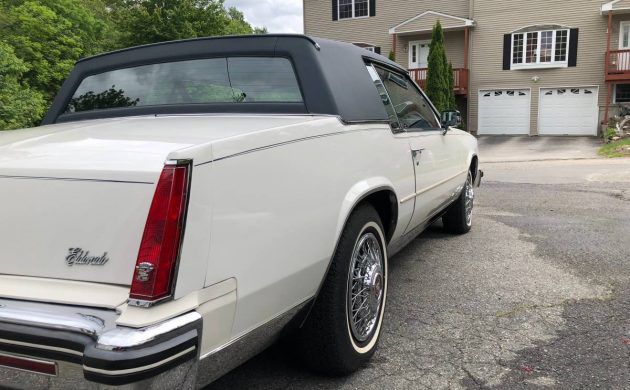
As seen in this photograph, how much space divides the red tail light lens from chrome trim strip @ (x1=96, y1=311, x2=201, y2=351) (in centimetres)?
10

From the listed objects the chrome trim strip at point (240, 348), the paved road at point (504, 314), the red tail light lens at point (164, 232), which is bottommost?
the paved road at point (504, 314)

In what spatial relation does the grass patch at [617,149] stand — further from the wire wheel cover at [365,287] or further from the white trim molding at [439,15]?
the wire wheel cover at [365,287]

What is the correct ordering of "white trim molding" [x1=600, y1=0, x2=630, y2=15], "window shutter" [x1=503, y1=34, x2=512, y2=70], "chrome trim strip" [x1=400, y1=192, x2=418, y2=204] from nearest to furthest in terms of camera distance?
"chrome trim strip" [x1=400, y1=192, x2=418, y2=204]
"white trim molding" [x1=600, y1=0, x2=630, y2=15]
"window shutter" [x1=503, y1=34, x2=512, y2=70]

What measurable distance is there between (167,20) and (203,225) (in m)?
27.2

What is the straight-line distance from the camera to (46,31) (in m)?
20.4

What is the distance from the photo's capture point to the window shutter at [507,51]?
71.5 feet

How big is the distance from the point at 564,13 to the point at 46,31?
20.5 m

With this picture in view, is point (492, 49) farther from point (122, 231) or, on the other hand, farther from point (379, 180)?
point (122, 231)

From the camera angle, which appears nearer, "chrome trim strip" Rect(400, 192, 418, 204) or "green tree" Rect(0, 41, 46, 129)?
"chrome trim strip" Rect(400, 192, 418, 204)

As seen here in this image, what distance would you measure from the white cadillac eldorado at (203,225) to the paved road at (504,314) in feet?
0.92

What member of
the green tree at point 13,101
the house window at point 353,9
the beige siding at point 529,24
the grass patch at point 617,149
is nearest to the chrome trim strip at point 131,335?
the green tree at point 13,101

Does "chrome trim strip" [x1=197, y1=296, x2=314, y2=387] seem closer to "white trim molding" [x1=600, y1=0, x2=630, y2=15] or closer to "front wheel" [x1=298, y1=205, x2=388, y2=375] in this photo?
"front wheel" [x1=298, y1=205, x2=388, y2=375]

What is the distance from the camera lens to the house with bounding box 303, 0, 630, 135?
20.5 metres

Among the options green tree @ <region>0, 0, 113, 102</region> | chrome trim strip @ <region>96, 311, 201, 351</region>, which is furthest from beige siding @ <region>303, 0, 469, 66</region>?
chrome trim strip @ <region>96, 311, 201, 351</region>
